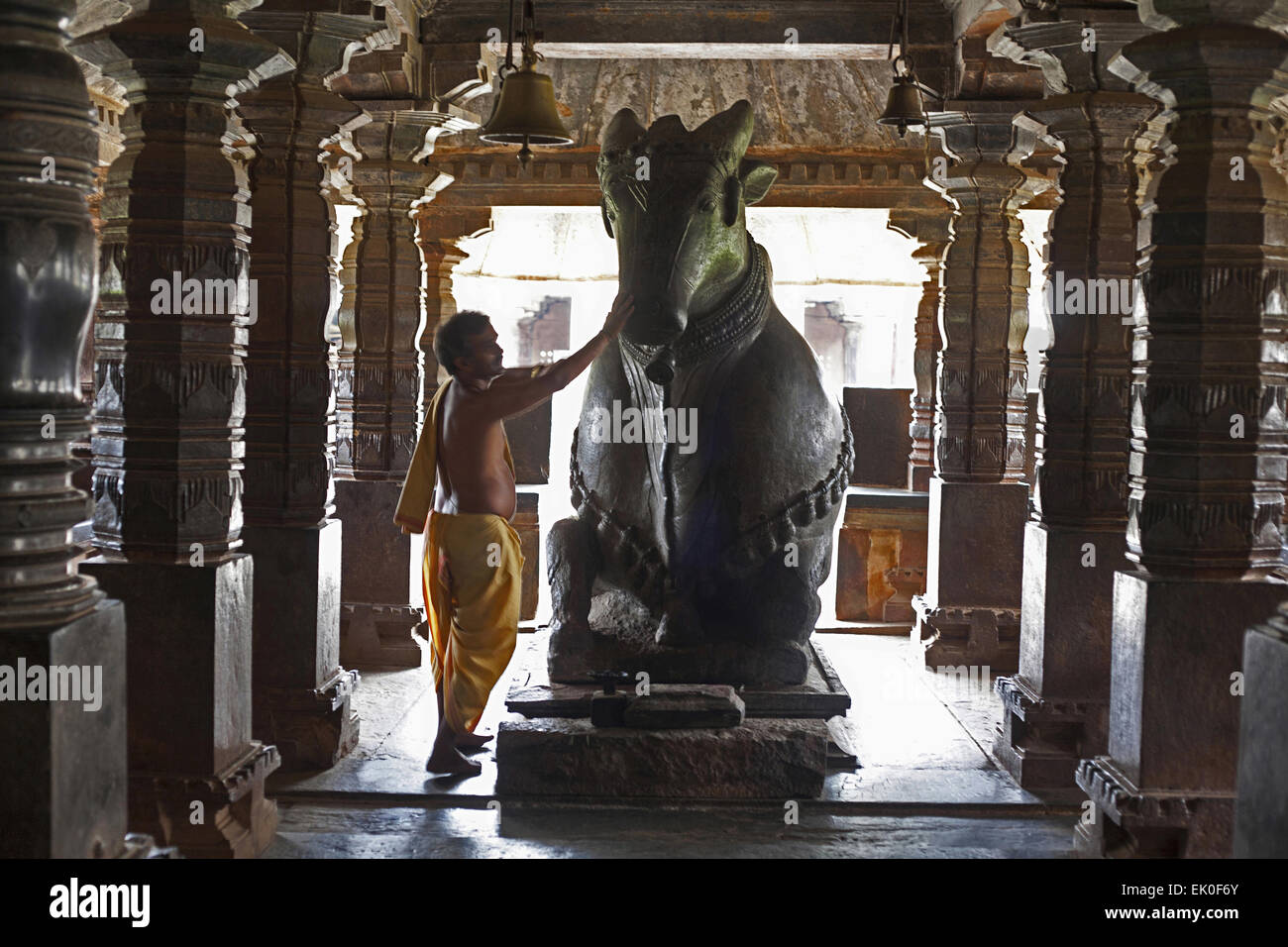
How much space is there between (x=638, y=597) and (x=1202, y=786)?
229 centimetres

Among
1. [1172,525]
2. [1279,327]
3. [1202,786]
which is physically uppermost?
[1279,327]

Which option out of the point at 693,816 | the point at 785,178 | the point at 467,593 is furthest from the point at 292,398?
the point at 785,178

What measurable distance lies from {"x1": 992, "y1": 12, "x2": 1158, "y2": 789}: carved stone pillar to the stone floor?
1.15 ft

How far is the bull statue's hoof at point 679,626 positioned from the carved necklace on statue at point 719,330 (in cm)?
100

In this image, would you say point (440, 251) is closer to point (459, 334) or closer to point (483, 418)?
point (459, 334)

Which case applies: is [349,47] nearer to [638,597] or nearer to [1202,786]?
[638,597]

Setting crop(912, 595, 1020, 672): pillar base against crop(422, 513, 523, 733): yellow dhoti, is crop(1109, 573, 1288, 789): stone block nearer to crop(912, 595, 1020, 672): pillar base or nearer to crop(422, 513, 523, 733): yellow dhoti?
crop(422, 513, 523, 733): yellow dhoti

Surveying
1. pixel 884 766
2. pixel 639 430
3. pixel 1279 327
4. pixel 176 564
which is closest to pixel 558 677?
pixel 639 430

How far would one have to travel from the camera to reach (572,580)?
17.5 ft

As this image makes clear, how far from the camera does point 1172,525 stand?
12.8ft

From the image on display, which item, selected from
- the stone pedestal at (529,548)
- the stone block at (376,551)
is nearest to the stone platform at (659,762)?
the stone block at (376,551)

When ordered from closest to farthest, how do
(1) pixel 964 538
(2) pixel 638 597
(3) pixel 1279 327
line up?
(3) pixel 1279 327 → (2) pixel 638 597 → (1) pixel 964 538

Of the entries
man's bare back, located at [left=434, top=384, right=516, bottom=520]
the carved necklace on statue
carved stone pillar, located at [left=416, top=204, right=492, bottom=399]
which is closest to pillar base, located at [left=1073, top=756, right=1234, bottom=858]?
A: the carved necklace on statue

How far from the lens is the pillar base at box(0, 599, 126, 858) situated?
2.63m
